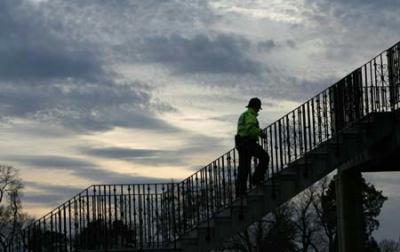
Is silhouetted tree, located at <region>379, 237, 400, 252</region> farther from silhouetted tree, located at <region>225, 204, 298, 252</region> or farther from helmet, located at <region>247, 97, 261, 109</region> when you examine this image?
helmet, located at <region>247, 97, 261, 109</region>

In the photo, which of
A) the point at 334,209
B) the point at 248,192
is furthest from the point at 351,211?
the point at 334,209

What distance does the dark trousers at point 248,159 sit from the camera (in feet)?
64.5

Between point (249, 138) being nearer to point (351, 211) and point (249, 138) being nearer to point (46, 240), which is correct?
point (351, 211)

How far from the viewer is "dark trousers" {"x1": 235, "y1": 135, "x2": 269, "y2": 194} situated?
19656 millimetres

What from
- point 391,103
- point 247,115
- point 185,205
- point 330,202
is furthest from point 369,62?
point 330,202

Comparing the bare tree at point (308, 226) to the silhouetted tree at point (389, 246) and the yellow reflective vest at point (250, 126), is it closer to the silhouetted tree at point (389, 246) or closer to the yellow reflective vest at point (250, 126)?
the silhouetted tree at point (389, 246)

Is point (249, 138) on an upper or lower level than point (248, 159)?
upper

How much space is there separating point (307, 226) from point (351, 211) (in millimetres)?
42700

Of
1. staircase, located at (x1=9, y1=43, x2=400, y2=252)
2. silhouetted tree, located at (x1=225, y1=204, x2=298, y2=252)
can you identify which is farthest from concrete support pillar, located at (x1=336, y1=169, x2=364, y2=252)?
silhouetted tree, located at (x1=225, y1=204, x2=298, y2=252)

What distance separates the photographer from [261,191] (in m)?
21.0

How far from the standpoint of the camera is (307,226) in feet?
226

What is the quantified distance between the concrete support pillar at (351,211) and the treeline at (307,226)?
39.4 metres

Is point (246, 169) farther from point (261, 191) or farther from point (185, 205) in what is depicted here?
point (185, 205)

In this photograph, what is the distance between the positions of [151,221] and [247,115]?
8.49m
